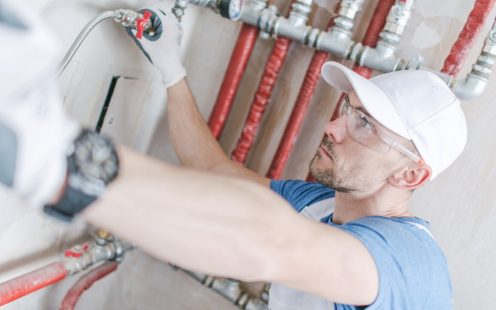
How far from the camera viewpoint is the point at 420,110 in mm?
907

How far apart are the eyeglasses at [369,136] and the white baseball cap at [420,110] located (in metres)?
0.02

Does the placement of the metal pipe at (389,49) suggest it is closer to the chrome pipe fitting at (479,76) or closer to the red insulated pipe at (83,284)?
the chrome pipe fitting at (479,76)

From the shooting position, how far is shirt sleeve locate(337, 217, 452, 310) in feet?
2.34

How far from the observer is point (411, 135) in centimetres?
90

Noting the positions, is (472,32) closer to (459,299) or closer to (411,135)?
Answer: (411,135)

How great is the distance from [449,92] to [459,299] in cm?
55

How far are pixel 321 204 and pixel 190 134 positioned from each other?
0.38 meters

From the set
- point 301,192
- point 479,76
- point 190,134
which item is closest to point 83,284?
point 190,134

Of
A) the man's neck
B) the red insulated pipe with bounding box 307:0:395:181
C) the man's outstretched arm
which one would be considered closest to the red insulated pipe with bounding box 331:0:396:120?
the red insulated pipe with bounding box 307:0:395:181

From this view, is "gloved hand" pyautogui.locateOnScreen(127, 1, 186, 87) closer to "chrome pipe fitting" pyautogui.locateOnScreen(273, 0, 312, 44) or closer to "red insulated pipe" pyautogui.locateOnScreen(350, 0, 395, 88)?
"chrome pipe fitting" pyautogui.locateOnScreen(273, 0, 312, 44)

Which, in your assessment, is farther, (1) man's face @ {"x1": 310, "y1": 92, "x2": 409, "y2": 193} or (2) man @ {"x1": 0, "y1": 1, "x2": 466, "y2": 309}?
(1) man's face @ {"x1": 310, "y1": 92, "x2": 409, "y2": 193}

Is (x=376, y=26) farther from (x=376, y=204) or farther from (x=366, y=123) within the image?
(x=376, y=204)

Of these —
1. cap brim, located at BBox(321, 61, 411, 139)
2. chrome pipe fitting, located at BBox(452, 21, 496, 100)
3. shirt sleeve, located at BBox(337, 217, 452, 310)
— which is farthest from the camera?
chrome pipe fitting, located at BBox(452, 21, 496, 100)

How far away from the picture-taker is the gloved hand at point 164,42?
1.02 m
